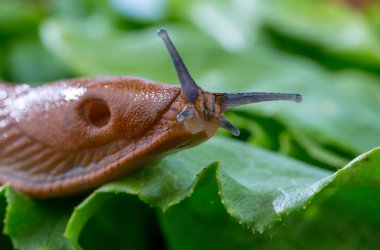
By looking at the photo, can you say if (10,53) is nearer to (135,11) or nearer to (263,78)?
(135,11)

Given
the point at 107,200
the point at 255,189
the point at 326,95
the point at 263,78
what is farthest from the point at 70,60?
the point at 255,189

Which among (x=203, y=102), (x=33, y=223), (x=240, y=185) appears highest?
(x=203, y=102)

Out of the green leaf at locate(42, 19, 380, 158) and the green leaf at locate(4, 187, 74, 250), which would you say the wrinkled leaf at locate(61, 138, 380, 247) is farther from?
the green leaf at locate(42, 19, 380, 158)

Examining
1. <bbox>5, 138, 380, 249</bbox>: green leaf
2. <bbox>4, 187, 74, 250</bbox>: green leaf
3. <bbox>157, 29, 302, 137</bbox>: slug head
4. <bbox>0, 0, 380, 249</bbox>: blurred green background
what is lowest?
<bbox>0, 0, 380, 249</bbox>: blurred green background

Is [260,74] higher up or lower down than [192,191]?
lower down

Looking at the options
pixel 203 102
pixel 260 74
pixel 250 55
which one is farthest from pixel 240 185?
pixel 250 55

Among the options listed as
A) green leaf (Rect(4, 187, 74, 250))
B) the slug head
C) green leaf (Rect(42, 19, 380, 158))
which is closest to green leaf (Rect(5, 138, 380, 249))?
green leaf (Rect(4, 187, 74, 250))

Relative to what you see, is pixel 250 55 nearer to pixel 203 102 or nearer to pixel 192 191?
pixel 203 102
